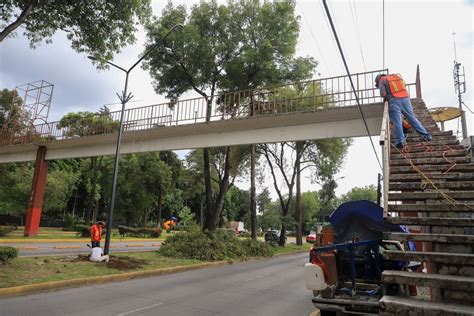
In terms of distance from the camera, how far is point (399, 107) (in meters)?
9.10

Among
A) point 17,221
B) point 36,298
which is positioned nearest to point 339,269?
point 36,298

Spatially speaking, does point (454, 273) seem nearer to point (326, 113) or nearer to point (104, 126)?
point (326, 113)

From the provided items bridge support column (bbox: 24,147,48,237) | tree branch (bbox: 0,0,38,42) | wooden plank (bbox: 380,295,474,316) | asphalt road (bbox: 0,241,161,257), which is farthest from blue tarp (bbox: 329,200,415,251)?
bridge support column (bbox: 24,147,48,237)

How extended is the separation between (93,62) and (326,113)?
915cm

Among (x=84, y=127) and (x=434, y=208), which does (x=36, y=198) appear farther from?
(x=434, y=208)

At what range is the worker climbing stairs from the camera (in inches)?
151

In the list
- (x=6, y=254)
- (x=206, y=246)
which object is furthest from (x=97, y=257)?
(x=206, y=246)

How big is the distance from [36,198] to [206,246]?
1362 centimetres

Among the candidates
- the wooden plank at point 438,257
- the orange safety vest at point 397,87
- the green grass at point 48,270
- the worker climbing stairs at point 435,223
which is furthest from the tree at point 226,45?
the wooden plank at point 438,257

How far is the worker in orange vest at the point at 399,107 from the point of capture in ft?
29.5

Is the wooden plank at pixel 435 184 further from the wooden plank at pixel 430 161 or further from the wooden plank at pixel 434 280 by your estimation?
the wooden plank at pixel 434 280

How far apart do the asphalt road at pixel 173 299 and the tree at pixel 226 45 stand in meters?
10.4

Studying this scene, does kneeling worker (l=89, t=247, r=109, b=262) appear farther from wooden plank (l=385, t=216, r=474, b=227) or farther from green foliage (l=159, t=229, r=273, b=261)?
wooden plank (l=385, t=216, r=474, b=227)

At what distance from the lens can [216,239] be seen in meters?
→ 18.2
